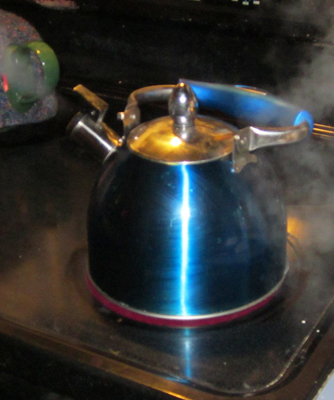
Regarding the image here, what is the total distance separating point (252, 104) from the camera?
668mm

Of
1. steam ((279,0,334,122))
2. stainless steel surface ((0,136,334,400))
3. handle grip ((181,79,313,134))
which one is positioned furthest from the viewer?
steam ((279,0,334,122))

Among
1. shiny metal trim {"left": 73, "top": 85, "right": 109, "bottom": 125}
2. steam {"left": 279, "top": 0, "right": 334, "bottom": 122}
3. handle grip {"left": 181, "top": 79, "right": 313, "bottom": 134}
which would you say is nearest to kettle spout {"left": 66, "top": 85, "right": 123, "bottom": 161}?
shiny metal trim {"left": 73, "top": 85, "right": 109, "bottom": 125}

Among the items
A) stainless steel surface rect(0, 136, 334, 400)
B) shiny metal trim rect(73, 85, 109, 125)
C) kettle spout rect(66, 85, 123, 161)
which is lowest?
stainless steel surface rect(0, 136, 334, 400)

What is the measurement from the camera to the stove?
0.52 m

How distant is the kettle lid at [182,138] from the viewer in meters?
0.58

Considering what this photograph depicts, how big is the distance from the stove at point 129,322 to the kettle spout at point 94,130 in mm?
173

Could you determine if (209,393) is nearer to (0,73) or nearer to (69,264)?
(69,264)

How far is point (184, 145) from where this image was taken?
1.93ft

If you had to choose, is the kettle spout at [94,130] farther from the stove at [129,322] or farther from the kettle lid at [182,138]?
the stove at [129,322]

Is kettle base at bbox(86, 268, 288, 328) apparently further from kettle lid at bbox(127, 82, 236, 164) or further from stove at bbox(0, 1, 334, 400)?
kettle lid at bbox(127, 82, 236, 164)

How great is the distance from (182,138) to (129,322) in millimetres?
230

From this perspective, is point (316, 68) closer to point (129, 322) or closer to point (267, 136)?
point (267, 136)

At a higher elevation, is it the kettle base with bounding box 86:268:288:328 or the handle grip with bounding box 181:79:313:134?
the handle grip with bounding box 181:79:313:134

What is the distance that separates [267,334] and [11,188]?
0.57 m
